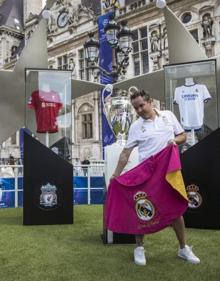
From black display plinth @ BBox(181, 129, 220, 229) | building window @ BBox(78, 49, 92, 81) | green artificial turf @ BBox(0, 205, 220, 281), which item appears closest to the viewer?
green artificial turf @ BBox(0, 205, 220, 281)

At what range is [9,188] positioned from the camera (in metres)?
9.68

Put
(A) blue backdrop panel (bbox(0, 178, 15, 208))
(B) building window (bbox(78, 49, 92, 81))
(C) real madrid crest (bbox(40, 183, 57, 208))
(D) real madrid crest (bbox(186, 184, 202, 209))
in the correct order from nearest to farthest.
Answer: (D) real madrid crest (bbox(186, 184, 202, 209)) < (C) real madrid crest (bbox(40, 183, 57, 208)) < (A) blue backdrop panel (bbox(0, 178, 15, 208)) < (B) building window (bbox(78, 49, 92, 81))

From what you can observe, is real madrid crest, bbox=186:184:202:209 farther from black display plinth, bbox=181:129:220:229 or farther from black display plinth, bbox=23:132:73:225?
black display plinth, bbox=23:132:73:225

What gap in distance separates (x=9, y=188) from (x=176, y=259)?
6.98 m

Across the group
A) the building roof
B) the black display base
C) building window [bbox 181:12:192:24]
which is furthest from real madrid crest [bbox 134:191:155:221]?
→ the building roof

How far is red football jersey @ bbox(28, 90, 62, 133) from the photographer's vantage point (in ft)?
22.4

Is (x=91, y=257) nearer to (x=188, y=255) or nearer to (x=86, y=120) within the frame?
(x=188, y=255)

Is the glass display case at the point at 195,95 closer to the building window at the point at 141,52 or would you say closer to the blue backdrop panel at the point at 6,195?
the blue backdrop panel at the point at 6,195

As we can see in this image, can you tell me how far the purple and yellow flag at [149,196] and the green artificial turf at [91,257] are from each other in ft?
1.28

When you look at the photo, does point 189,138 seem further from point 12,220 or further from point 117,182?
point 12,220

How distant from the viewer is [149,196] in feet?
11.5

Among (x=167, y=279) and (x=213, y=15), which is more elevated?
(x=213, y=15)

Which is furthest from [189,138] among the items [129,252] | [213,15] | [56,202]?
[213,15]

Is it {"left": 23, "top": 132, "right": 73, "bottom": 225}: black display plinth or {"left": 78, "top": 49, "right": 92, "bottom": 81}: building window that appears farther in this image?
{"left": 78, "top": 49, "right": 92, "bottom": 81}: building window
